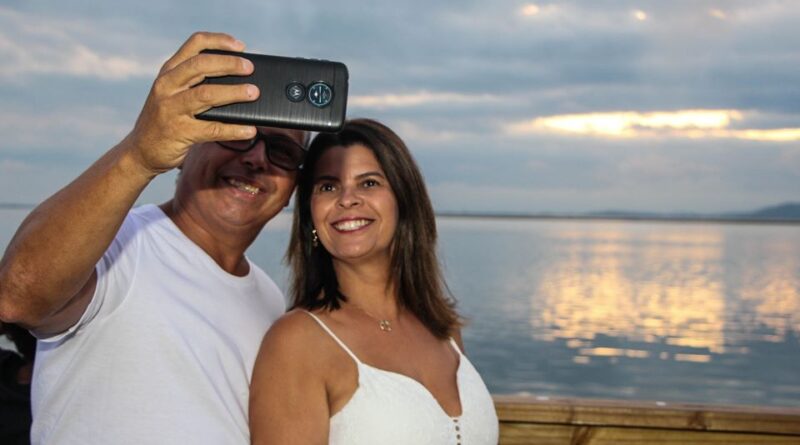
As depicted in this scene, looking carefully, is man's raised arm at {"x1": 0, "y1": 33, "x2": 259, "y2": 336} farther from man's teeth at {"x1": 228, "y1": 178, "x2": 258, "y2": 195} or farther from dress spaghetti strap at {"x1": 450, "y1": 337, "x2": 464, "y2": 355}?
dress spaghetti strap at {"x1": 450, "y1": 337, "x2": 464, "y2": 355}

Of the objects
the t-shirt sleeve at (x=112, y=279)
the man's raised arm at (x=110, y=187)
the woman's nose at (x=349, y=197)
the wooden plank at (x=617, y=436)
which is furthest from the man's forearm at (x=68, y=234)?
the wooden plank at (x=617, y=436)

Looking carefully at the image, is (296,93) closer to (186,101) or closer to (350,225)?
(186,101)

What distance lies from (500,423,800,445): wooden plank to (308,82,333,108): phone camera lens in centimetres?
143

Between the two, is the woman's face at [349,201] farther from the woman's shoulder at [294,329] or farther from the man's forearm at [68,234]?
the man's forearm at [68,234]

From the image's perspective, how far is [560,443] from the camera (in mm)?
2596

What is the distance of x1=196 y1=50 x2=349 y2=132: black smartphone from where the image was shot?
1.43 meters

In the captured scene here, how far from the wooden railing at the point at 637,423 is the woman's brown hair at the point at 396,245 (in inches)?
13.3

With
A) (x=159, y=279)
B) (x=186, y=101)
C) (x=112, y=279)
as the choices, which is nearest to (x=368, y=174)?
(x=159, y=279)

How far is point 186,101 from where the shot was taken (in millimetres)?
1368

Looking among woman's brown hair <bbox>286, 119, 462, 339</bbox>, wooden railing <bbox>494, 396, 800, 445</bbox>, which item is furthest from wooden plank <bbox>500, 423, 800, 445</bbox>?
woman's brown hair <bbox>286, 119, 462, 339</bbox>

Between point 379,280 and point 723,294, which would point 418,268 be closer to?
point 379,280

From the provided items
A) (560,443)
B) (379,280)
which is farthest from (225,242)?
(560,443)

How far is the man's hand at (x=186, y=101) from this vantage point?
1.37 m

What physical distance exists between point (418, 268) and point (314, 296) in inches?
13.2
